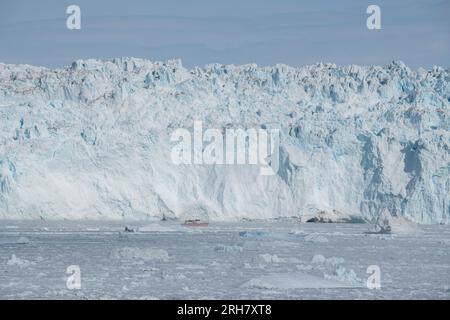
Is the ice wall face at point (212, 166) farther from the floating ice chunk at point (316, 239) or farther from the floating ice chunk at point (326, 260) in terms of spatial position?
the floating ice chunk at point (326, 260)

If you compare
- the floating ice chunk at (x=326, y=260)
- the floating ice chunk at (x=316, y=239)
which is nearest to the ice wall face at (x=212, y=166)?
the floating ice chunk at (x=316, y=239)

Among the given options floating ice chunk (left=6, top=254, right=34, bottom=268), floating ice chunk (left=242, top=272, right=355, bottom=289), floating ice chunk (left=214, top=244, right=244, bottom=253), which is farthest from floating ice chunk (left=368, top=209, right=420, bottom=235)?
floating ice chunk (left=6, top=254, right=34, bottom=268)

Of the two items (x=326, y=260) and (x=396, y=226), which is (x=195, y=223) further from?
(x=326, y=260)

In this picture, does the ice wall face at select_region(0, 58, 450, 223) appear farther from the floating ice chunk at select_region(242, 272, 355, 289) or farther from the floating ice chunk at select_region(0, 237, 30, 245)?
the floating ice chunk at select_region(242, 272, 355, 289)

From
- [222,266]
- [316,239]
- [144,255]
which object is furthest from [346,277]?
[316,239]

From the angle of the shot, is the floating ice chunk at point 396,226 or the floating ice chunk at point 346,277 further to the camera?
the floating ice chunk at point 396,226
